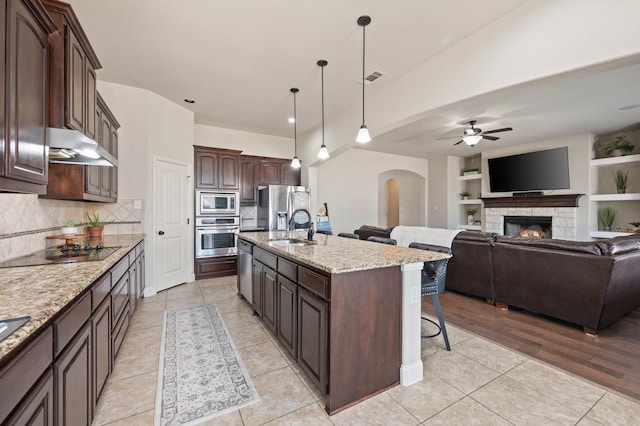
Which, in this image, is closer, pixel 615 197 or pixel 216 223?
pixel 216 223

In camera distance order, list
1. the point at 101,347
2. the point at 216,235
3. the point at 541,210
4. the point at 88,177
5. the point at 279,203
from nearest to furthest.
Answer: the point at 101,347 < the point at 88,177 < the point at 216,235 < the point at 279,203 < the point at 541,210

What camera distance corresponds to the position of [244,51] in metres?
3.10

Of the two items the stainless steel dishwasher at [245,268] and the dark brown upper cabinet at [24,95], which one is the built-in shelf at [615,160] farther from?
the dark brown upper cabinet at [24,95]

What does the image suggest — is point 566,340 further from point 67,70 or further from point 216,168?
point 216,168

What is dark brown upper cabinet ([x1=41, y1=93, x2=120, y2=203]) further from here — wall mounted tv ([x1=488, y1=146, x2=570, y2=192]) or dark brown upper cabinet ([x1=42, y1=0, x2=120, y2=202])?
wall mounted tv ([x1=488, y1=146, x2=570, y2=192])

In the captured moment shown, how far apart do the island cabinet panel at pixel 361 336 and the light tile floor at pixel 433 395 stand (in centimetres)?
12

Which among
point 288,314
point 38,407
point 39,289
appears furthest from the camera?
point 288,314

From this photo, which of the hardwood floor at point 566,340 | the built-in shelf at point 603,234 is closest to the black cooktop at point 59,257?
the hardwood floor at point 566,340

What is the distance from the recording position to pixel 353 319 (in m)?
1.75

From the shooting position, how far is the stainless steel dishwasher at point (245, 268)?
10.7 feet

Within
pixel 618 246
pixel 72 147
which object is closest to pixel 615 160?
pixel 618 246

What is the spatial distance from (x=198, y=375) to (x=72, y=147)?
183cm

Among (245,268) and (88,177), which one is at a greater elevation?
(88,177)

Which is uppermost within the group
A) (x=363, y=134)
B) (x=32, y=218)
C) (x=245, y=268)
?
(x=363, y=134)
